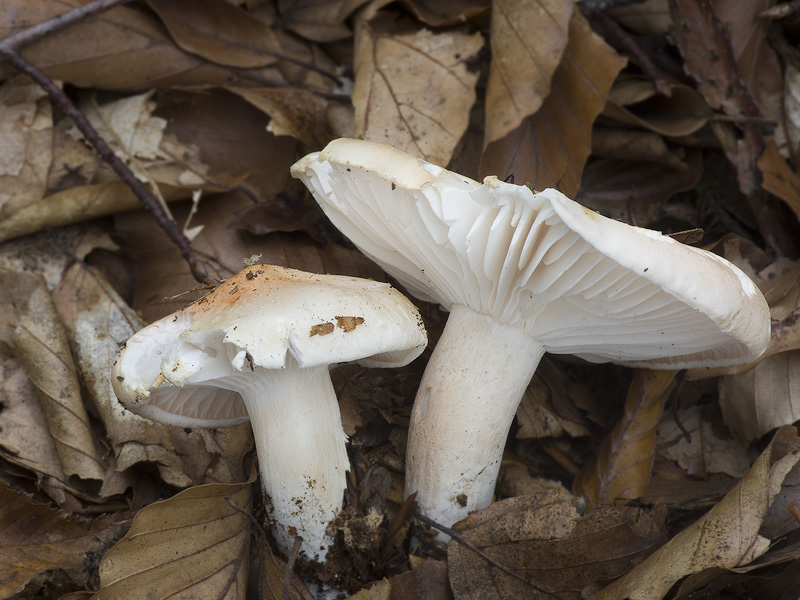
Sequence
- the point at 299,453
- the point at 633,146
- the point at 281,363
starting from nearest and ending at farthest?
1. the point at 281,363
2. the point at 299,453
3. the point at 633,146

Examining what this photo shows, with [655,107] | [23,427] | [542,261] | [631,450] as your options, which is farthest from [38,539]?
[655,107]

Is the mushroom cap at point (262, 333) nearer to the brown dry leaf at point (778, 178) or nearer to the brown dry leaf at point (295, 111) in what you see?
the brown dry leaf at point (295, 111)

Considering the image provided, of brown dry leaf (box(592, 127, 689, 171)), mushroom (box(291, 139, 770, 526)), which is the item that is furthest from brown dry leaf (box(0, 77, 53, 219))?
brown dry leaf (box(592, 127, 689, 171))

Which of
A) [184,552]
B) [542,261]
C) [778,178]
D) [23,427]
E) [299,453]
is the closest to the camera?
[542,261]

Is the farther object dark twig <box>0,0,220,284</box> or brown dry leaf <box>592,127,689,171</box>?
brown dry leaf <box>592,127,689,171</box>

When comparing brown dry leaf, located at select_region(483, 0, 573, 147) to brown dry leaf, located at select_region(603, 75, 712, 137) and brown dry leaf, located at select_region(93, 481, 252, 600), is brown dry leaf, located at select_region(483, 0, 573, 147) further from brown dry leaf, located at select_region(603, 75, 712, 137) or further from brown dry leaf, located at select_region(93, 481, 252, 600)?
brown dry leaf, located at select_region(93, 481, 252, 600)

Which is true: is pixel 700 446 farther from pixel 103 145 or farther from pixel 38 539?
pixel 103 145

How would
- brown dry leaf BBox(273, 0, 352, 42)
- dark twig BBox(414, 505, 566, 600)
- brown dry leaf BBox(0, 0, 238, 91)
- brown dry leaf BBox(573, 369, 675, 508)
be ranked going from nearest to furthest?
dark twig BBox(414, 505, 566, 600), brown dry leaf BBox(573, 369, 675, 508), brown dry leaf BBox(0, 0, 238, 91), brown dry leaf BBox(273, 0, 352, 42)

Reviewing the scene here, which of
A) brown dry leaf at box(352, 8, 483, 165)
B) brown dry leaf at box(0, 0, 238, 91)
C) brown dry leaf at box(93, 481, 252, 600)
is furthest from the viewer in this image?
brown dry leaf at box(0, 0, 238, 91)
